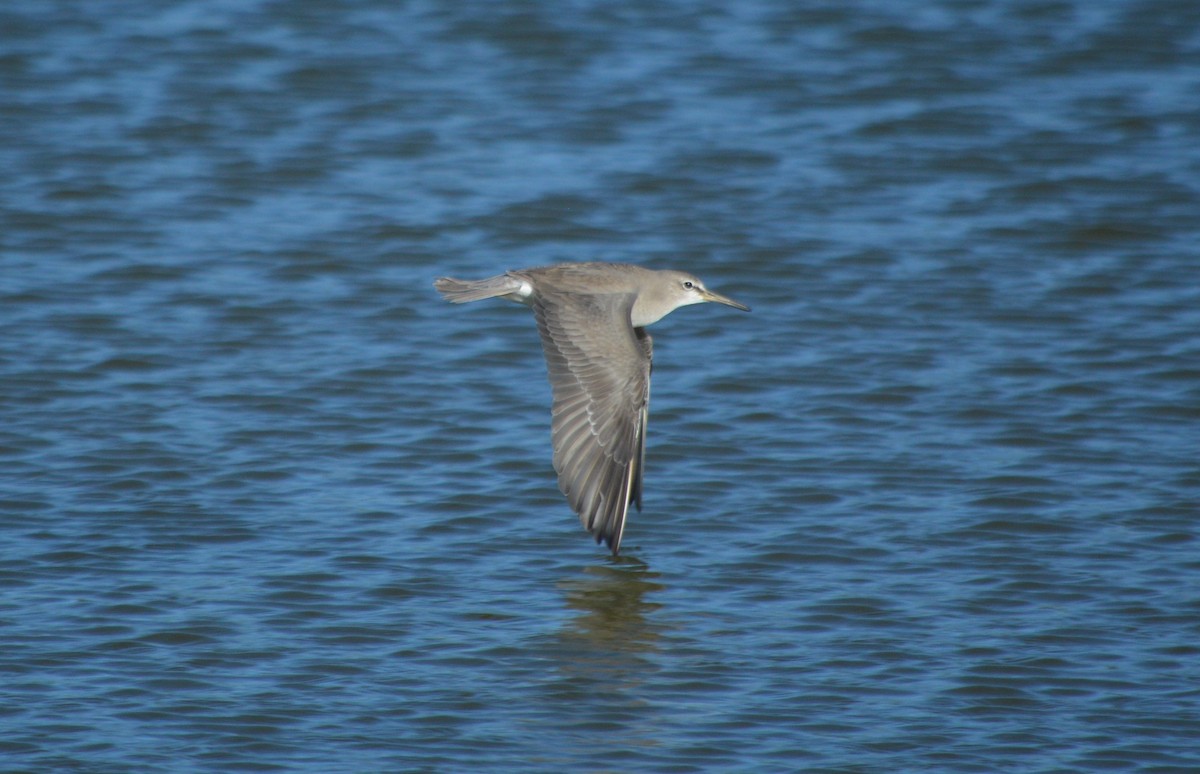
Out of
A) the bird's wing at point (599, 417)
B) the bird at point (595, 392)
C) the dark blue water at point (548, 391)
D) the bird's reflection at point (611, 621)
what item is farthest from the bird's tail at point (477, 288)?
the bird's reflection at point (611, 621)

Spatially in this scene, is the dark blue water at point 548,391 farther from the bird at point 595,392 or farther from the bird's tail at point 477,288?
the bird's tail at point 477,288

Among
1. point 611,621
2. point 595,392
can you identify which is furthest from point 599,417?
point 611,621

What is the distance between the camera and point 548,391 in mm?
8828

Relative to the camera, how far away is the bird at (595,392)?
6676 millimetres

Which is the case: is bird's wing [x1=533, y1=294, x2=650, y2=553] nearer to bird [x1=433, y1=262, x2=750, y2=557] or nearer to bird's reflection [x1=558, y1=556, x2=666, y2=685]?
bird [x1=433, y1=262, x2=750, y2=557]

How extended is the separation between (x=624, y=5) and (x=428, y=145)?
11.8 feet

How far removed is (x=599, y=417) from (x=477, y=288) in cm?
110

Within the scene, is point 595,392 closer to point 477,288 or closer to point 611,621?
point 611,621

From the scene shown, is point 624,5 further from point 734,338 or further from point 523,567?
point 523,567

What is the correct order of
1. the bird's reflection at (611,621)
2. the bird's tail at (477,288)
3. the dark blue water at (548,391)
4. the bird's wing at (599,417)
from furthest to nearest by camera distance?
the bird's tail at (477,288), the bird's wing at (599,417), the bird's reflection at (611,621), the dark blue water at (548,391)

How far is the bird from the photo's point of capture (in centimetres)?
668

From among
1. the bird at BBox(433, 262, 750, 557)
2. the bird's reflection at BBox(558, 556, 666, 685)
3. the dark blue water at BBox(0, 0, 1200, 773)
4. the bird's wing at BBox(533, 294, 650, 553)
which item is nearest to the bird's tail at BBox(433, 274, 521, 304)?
the bird at BBox(433, 262, 750, 557)

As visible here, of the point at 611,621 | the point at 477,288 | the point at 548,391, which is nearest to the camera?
the point at 611,621

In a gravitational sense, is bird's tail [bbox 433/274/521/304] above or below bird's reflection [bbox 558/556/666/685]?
above
